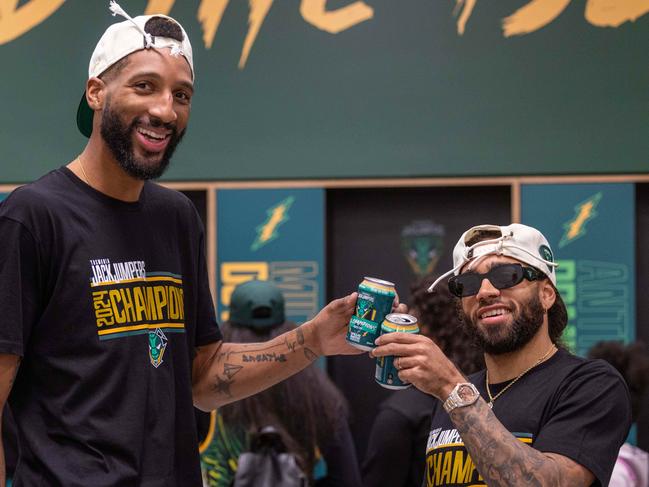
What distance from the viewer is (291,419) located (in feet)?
10.5

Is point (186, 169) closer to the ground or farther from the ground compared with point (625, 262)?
farther from the ground

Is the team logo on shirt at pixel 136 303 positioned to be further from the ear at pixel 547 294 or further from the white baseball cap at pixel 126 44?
the ear at pixel 547 294

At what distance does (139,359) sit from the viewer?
1998 mm

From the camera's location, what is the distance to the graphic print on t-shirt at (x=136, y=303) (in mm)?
1969

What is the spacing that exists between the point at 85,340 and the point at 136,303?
14 centimetres

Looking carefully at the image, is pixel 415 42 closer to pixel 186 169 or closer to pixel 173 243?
pixel 186 169

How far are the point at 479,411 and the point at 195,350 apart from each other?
2.30 ft

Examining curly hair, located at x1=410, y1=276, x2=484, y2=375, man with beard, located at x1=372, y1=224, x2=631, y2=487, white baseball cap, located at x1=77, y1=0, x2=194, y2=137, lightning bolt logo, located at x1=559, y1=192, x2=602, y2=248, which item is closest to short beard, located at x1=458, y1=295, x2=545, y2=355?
man with beard, located at x1=372, y1=224, x2=631, y2=487

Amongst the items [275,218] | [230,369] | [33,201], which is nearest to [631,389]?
[230,369]

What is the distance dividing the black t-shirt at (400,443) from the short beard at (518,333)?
2.19ft

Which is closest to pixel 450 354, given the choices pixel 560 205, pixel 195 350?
pixel 195 350

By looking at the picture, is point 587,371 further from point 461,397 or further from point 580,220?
point 580,220

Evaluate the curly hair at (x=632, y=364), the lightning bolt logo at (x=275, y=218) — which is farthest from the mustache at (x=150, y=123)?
the lightning bolt logo at (x=275, y=218)

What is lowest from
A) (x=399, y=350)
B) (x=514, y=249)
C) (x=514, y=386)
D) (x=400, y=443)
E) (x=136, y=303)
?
(x=400, y=443)
